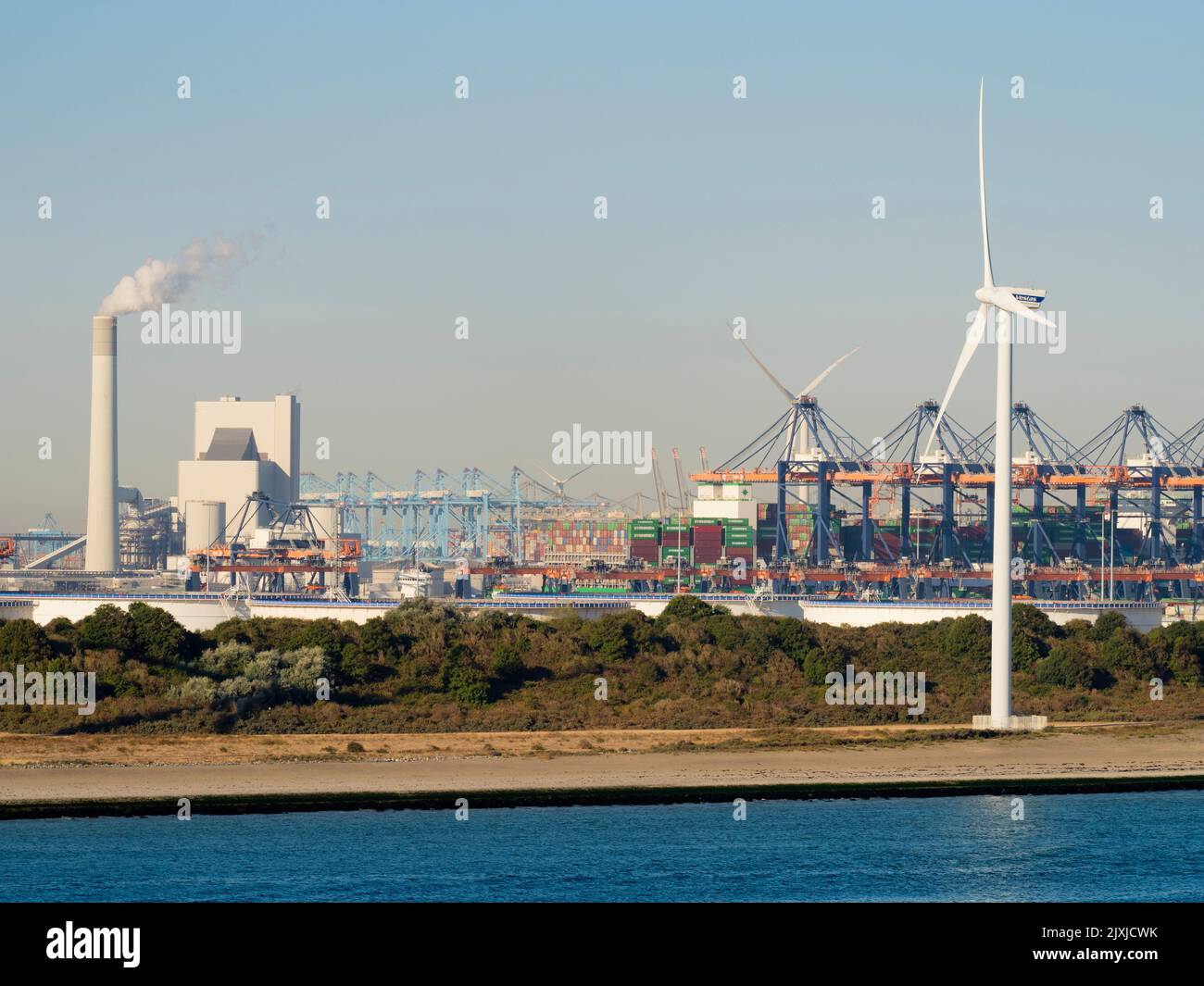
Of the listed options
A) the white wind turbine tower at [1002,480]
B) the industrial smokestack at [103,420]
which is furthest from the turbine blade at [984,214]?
the industrial smokestack at [103,420]

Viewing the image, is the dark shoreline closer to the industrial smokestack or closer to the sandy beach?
the sandy beach

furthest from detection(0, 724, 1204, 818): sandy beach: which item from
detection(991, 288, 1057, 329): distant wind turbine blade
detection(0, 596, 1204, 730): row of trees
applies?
detection(991, 288, 1057, 329): distant wind turbine blade

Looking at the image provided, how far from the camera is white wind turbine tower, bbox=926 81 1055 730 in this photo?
247 feet

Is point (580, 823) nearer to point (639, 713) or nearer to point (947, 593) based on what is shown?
point (639, 713)

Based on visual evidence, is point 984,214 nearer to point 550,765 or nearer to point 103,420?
point 550,765

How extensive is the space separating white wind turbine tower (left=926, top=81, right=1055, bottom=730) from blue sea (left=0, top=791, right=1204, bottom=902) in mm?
15388

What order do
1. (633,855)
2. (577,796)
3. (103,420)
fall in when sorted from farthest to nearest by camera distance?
(103,420) → (577,796) → (633,855)

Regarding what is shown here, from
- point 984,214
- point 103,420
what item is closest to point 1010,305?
point 984,214

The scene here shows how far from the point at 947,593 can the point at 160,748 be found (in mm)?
126402

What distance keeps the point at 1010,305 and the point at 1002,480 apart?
8.08 metres

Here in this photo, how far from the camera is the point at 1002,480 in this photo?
7719cm
